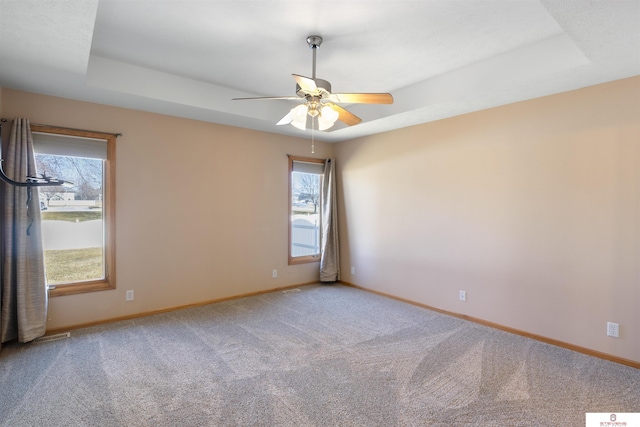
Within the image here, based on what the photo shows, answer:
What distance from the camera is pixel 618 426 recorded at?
6.86ft

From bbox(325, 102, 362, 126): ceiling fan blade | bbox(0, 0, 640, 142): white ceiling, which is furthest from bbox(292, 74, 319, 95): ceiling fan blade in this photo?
bbox(0, 0, 640, 142): white ceiling

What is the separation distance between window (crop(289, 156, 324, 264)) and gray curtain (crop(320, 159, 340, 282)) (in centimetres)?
12

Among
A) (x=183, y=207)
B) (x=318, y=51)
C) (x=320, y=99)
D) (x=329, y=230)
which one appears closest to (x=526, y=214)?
(x=320, y=99)

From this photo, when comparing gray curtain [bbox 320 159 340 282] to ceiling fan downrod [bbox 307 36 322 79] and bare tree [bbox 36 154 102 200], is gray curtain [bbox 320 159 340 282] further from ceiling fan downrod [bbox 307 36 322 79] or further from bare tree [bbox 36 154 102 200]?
bare tree [bbox 36 154 102 200]

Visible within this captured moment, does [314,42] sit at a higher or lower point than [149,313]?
higher

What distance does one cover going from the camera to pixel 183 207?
167 inches

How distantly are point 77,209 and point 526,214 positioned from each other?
190 inches

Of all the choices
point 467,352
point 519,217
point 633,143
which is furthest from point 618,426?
point 633,143

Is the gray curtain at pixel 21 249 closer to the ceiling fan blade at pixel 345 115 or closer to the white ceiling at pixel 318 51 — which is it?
the white ceiling at pixel 318 51

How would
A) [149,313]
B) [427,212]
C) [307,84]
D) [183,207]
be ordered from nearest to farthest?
[307,84], [149,313], [183,207], [427,212]

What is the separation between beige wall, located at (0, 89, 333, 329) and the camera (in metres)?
3.64

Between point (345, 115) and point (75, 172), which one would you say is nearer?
point (345, 115)

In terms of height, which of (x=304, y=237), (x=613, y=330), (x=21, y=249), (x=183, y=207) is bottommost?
(x=613, y=330)

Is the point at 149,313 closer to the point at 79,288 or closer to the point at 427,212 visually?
the point at 79,288
